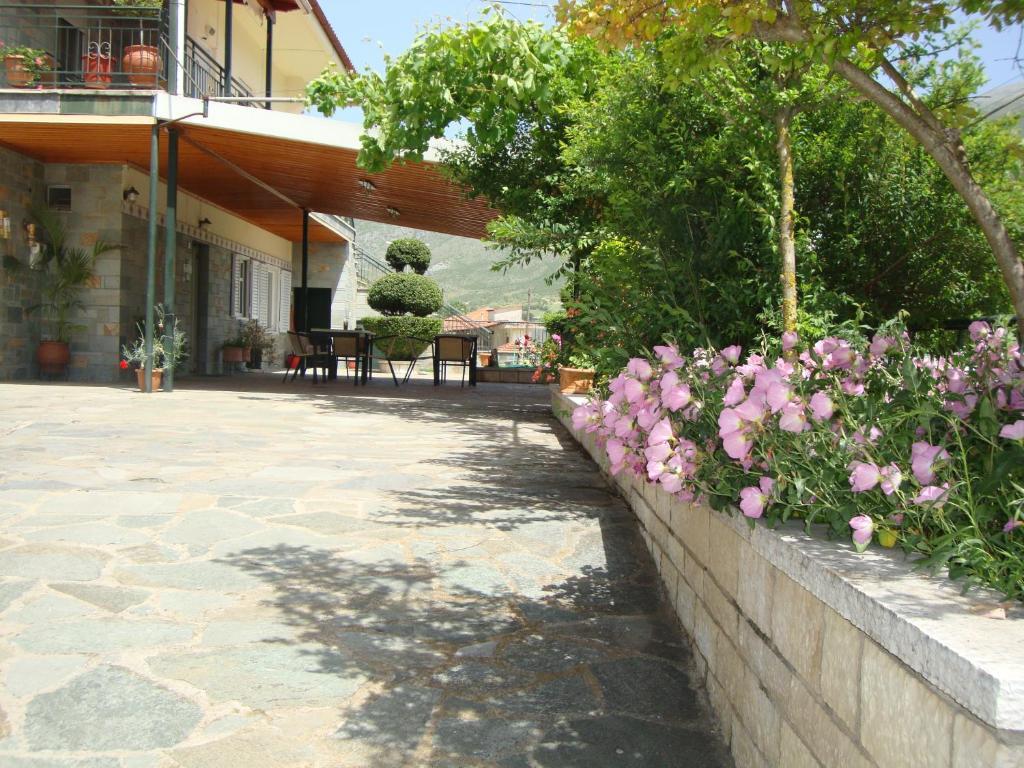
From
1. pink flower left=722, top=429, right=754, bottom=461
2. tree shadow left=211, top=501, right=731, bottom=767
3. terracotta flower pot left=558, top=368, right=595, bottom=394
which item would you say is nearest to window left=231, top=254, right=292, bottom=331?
terracotta flower pot left=558, top=368, right=595, bottom=394

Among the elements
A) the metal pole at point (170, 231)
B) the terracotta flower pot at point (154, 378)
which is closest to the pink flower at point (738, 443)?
the metal pole at point (170, 231)

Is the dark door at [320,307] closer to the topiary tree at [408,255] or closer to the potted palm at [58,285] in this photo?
the topiary tree at [408,255]

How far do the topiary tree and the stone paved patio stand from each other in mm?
18786

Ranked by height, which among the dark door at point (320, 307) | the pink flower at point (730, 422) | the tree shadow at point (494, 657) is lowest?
the tree shadow at point (494, 657)

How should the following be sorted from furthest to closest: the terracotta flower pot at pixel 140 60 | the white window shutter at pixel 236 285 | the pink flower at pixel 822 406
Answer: the white window shutter at pixel 236 285
the terracotta flower pot at pixel 140 60
the pink flower at pixel 822 406

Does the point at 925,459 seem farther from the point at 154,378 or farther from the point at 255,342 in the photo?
the point at 255,342

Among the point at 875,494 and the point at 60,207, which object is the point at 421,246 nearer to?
the point at 60,207

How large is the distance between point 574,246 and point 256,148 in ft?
16.3

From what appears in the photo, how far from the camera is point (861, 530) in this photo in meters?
1.49

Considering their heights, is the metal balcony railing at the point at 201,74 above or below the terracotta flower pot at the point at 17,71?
above

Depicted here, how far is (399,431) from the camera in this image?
7273 millimetres

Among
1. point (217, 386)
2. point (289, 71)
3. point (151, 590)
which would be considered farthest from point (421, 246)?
point (151, 590)

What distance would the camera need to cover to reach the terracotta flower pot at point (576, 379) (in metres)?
7.52

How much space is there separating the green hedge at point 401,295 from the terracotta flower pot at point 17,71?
12.0 m
